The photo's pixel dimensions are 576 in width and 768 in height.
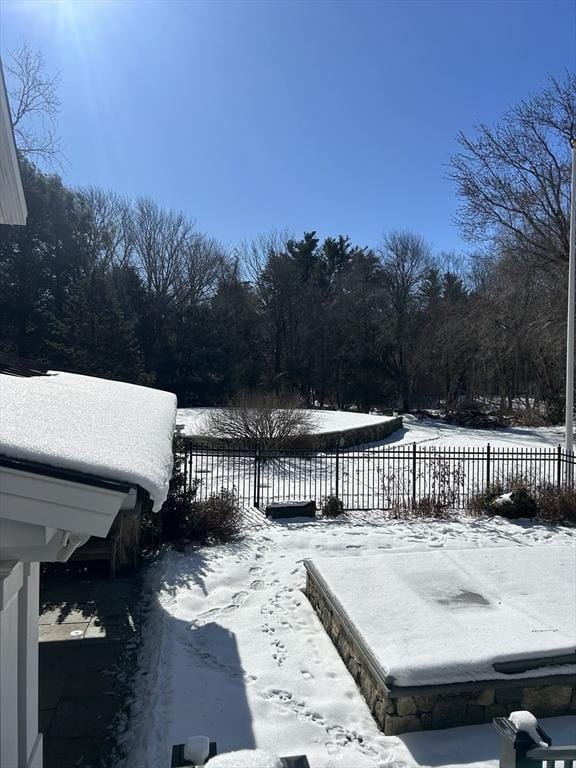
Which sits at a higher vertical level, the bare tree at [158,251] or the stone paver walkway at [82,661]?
the bare tree at [158,251]

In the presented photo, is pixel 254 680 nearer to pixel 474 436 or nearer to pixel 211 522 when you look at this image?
pixel 211 522

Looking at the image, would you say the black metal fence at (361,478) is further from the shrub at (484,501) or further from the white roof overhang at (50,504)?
the white roof overhang at (50,504)

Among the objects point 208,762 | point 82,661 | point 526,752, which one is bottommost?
point 82,661

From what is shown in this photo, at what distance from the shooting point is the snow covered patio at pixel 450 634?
402 cm

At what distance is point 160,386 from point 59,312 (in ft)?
22.9

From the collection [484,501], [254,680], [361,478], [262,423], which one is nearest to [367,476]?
[361,478]

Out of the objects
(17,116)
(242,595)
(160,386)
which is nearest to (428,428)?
(160,386)

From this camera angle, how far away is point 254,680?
4520 millimetres

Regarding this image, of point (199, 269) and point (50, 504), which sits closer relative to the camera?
point (50, 504)

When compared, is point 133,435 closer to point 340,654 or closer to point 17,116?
point 340,654

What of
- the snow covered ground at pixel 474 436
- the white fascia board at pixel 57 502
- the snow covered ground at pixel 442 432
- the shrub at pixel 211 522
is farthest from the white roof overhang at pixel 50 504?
the snow covered ground at pixel 474 436

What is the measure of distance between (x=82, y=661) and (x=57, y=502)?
4052 mm

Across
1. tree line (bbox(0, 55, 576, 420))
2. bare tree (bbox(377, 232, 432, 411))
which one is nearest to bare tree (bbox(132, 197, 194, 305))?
tree line (bbox(0, 55, 576, 420))

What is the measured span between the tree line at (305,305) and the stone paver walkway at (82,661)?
60.1 ft
